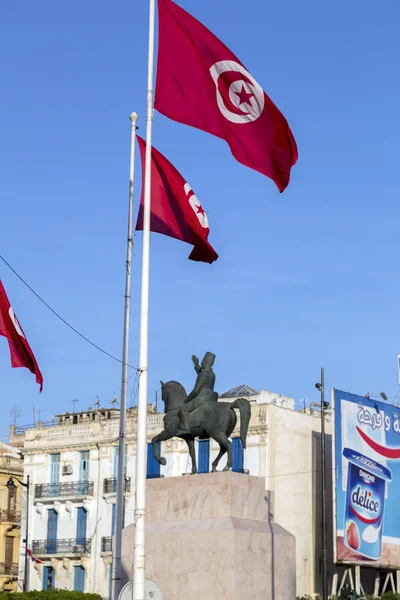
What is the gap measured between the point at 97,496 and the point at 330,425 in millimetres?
14563

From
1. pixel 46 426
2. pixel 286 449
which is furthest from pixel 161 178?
pixel 46 426

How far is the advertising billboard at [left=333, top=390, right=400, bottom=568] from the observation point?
195 feet

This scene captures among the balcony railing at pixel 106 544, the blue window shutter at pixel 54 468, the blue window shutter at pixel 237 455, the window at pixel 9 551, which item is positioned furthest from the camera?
the window at pixel 9 551

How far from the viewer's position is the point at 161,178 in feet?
75.6

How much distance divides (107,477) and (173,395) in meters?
40.1

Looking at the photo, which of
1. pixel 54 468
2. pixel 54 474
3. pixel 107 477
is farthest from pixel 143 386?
pixel 54 468

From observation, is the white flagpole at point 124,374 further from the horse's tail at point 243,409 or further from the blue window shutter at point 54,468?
the blue window shutter at point 54,468

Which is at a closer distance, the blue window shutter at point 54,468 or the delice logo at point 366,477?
the delice logo at point 366,477

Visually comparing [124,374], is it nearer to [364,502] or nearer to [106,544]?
[364,502]

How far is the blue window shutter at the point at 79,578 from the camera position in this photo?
66250 millimetres

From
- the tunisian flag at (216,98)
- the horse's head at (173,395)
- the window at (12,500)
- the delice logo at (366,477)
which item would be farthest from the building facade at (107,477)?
the tunisian flag at (216,98)

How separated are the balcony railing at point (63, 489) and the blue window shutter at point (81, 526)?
1095 millimetres

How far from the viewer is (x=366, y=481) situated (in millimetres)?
61656

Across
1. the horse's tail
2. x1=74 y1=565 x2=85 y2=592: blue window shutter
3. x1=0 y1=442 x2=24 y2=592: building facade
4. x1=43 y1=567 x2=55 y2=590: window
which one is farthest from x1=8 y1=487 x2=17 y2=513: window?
the horse's tail
